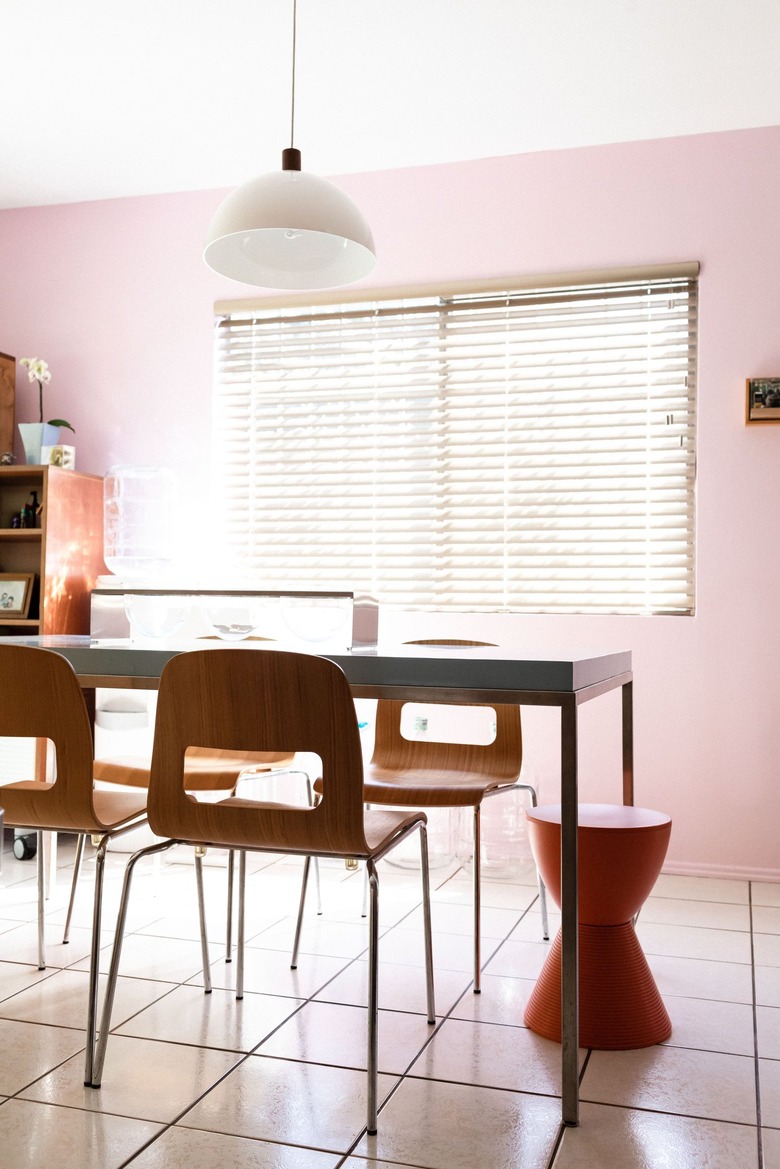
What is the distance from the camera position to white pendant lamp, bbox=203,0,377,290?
225 centimetres

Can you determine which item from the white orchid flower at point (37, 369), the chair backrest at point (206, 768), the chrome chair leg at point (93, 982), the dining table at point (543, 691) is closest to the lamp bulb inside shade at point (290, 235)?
the dining table at point (543, 691)

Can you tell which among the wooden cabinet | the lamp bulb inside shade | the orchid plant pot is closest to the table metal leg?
the lamp bulb inside shade

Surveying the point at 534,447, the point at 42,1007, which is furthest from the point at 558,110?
the point at 42,1007

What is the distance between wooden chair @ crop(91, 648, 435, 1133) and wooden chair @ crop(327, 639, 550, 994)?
63cm

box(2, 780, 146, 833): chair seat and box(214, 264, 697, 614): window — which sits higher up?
box(214, 264, 697, 614): window

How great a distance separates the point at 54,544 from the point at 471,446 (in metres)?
1.63

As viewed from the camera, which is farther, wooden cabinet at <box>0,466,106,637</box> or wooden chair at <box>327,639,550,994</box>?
wooden cabinet at <box>0,466,106,637</box>

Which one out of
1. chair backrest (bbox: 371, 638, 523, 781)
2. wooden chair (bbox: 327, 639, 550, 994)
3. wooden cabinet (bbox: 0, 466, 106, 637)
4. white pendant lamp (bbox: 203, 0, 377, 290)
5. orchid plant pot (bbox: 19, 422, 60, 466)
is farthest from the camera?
orchid plant pot (bbox: 19, 422, 60, 466)

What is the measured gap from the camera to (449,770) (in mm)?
2797

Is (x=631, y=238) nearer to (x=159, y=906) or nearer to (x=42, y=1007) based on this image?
(x=159, y=906)

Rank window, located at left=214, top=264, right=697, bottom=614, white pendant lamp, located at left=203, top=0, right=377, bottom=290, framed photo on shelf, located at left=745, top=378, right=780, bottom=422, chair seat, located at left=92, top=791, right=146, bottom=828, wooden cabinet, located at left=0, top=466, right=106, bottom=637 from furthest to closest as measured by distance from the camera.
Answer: wooden cabinet, located at left=0, top=466, right=106, bottom=637
window, located at left=214, top=264, right=697, bottom=614
framed photo on shelf, located at left=745, top=378, right=780, bottom=422
white pendant lamp, located at left=203, top=0, right=377, bottom=290
chair seat, located at left=92, top=791, right=146, bottom=828

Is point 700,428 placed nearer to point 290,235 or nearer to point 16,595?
point 290,235

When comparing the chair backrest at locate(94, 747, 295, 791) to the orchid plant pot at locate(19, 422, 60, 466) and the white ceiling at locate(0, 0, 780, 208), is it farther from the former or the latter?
the white ceiling at locate(0, 0, 780, 208)

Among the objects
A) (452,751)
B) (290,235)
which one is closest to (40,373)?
(290,235)
